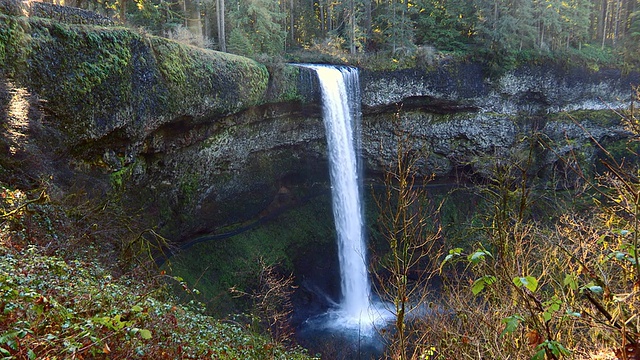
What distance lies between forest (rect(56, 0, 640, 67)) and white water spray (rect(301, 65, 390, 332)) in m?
4.05

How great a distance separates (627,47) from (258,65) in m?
22.6

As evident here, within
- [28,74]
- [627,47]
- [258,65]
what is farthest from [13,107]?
[627,47]

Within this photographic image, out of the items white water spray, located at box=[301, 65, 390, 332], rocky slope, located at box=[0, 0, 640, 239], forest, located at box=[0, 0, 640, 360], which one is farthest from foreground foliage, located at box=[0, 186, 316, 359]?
white water spray, located at box=[301, 65, 390, 332]

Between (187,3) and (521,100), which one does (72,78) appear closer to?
(187,3)

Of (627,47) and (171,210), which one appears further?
(627,47)

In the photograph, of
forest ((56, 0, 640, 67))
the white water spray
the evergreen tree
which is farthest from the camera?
the evergreen tree

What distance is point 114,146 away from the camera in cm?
1003

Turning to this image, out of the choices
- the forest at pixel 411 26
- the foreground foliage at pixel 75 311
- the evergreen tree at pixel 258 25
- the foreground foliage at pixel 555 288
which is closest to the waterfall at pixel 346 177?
the forest at pixel 411 26

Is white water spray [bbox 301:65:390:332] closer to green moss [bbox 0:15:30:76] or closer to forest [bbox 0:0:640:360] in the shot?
forest [bbox 0:0:640:360]

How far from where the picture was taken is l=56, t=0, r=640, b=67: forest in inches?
778

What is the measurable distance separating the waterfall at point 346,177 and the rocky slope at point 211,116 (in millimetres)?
948

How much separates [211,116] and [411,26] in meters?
14.4

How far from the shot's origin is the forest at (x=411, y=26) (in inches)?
778

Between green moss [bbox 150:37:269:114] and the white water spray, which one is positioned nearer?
green moss [bbox 150:37:269:114]
